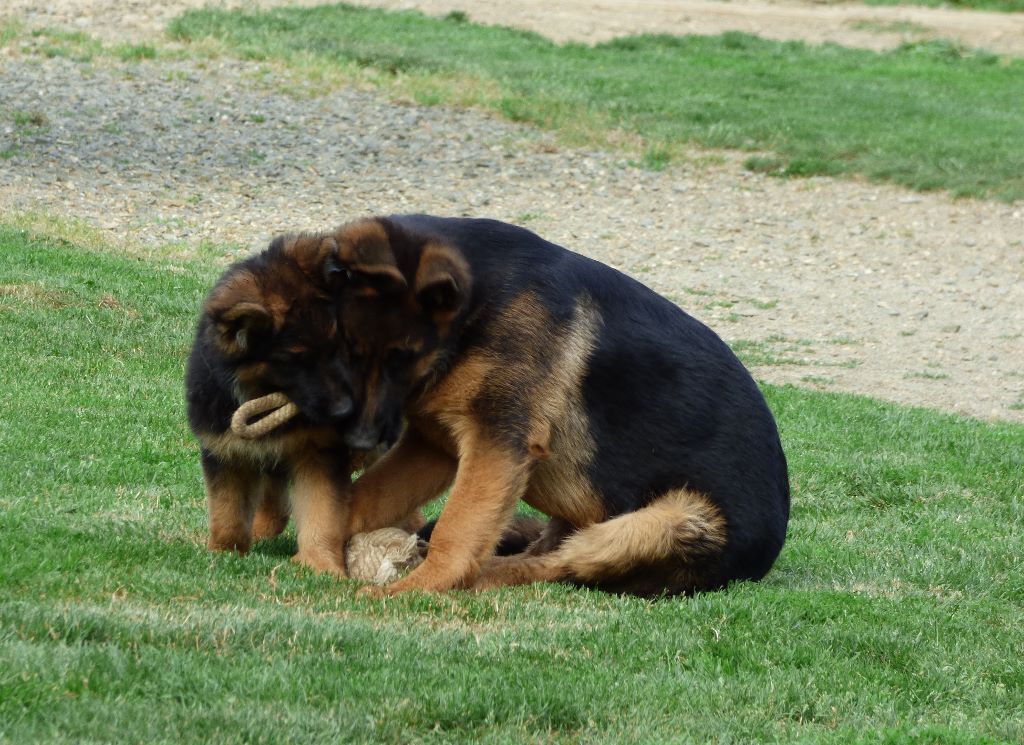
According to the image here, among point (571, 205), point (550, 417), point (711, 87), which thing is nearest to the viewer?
point (550, 417)

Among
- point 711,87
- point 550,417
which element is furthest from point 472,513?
point 711,87

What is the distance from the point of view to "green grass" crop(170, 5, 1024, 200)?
813 inches

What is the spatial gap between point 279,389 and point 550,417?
1.20 m

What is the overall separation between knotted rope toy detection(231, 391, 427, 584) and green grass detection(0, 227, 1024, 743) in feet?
1.22

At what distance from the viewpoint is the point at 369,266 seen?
569 cm

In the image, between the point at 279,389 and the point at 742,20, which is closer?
the point at 279,389

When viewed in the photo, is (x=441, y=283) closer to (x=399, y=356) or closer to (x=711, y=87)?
(x=399, y=356)

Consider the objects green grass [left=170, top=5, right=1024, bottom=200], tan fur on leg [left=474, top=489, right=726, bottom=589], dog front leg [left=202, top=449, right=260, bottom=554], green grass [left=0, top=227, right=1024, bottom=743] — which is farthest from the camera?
green grass [left=170, top=5, right=1024, bottom=200]

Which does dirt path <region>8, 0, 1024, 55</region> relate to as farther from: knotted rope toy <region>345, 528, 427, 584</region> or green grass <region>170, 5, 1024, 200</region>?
knotted rope toy <region>345, 528, 427, 584</region>

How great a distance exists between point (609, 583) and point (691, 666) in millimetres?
1090

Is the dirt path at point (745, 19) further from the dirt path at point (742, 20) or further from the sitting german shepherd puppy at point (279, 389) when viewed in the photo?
the sitting german shepherd puppy at point (279, 389)

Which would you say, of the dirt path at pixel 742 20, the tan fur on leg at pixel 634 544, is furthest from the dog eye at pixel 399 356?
the dirt path at pixel 742 20


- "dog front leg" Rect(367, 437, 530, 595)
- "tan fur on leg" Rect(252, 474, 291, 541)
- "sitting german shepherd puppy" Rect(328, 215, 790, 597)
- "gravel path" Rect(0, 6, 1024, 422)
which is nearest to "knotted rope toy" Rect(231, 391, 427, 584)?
"sitting german shepherd puppy" Rect(328, 215, 790, 597)

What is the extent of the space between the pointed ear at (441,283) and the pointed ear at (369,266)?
0.08 meters
